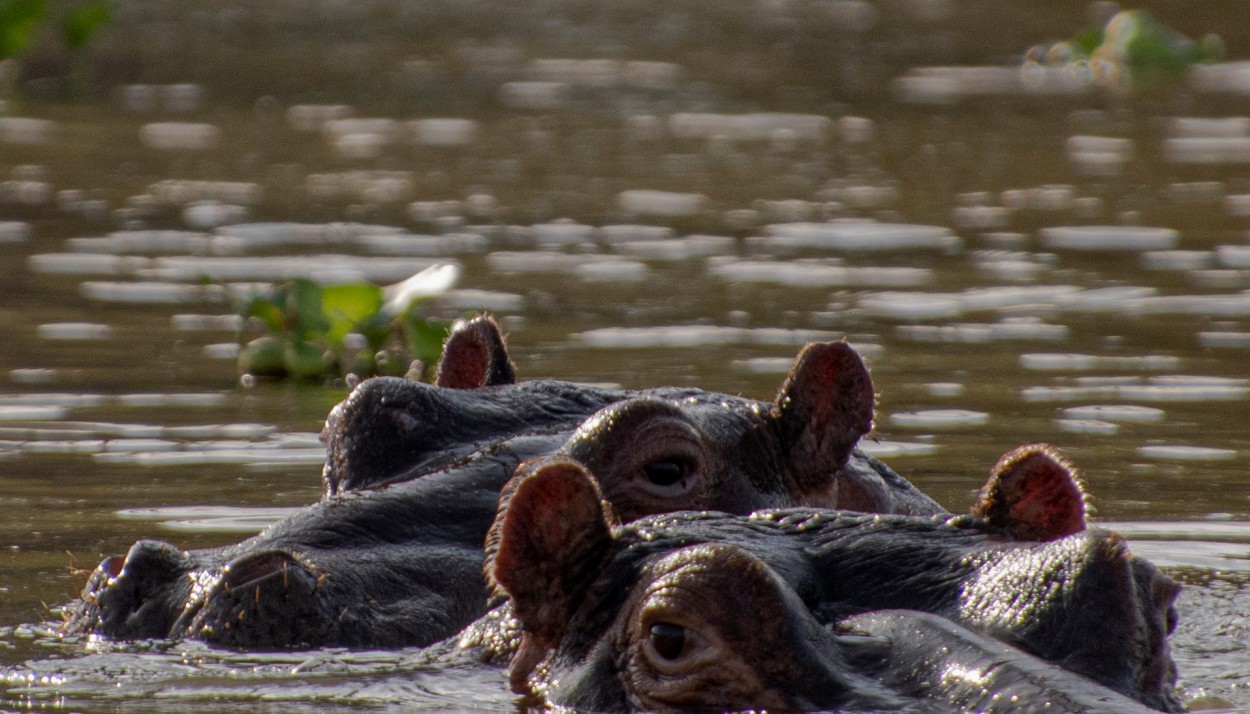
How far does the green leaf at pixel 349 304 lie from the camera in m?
9.70

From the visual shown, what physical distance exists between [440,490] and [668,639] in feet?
4.94

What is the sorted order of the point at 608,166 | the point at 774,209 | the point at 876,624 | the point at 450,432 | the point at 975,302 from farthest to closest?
A: the point at 608,166, the point at 774,209, the point at 975,302, the point at 450,432, the point at 876,624

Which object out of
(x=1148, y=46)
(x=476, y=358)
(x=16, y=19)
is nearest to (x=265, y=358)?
(x=476, y=358)

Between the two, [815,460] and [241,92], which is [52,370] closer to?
[815,460]

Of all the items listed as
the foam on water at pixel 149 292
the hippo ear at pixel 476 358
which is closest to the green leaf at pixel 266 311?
the foam on water at pixel 149 292

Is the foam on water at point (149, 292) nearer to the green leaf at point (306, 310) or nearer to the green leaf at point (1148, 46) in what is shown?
the green leaf at point (306, 310)

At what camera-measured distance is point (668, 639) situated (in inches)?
155

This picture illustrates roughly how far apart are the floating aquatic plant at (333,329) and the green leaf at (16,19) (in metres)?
6.56

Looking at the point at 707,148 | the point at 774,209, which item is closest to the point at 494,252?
the point at 774,209

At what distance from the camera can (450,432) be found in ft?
18.5

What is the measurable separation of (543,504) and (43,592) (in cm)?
230

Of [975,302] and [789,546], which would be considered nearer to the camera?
[789,546]

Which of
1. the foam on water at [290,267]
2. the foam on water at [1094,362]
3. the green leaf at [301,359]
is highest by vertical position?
the foam on water at [290,267]

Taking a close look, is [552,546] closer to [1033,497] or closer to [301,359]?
[1033,497]
